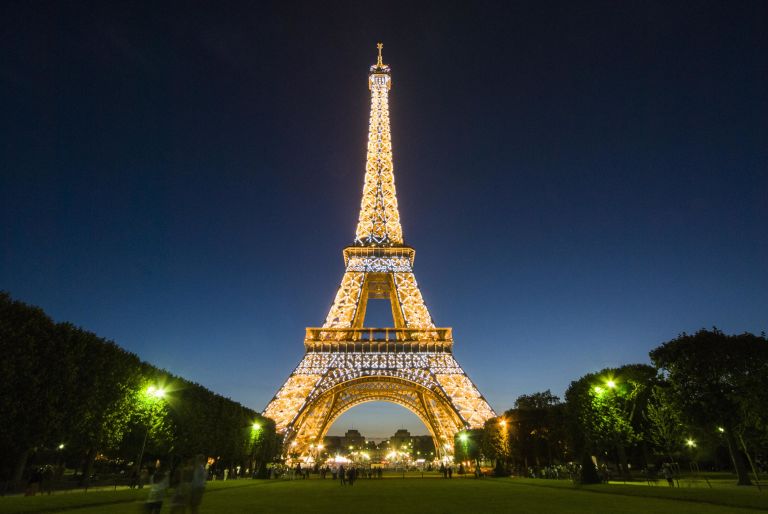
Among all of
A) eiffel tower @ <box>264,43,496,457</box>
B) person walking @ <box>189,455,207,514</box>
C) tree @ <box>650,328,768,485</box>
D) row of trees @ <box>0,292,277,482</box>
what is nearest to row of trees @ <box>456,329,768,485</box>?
tree @ <box>650,328,768,485</box>

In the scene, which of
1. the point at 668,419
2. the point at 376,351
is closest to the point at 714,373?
the point at 668,419

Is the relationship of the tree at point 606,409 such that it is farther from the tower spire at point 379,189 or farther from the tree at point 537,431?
the tower spire at point 379,189

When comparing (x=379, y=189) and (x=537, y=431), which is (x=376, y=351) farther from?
(x=379, y=189)

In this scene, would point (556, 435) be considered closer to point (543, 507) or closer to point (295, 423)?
point (295, 423)

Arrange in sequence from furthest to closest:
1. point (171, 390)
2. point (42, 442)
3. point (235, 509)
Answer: point (171, 390) → point (42, 442) → point (235, 509)

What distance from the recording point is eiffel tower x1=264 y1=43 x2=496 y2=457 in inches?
2073

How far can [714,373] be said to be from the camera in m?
30.0

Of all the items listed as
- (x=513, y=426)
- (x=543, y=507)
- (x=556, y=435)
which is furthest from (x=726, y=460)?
(x=543, y=507)

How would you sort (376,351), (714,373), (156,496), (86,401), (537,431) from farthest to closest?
(376,351) → (537,431) → (714,373) → (86,401) → (156,496)

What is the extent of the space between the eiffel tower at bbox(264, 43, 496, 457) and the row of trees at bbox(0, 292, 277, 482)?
1298cm

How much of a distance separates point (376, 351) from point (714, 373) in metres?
35.1

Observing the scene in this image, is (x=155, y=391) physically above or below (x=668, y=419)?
above

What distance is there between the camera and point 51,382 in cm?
2353

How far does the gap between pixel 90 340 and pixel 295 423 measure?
28.8m
